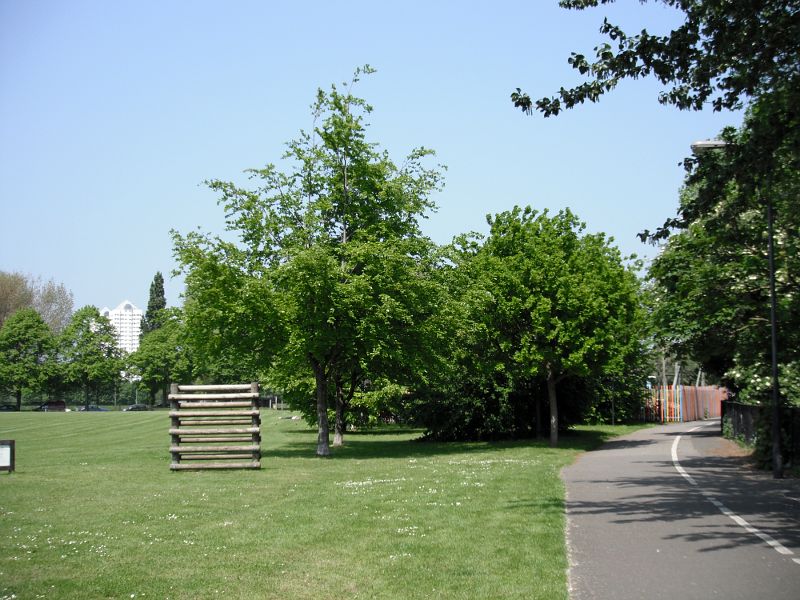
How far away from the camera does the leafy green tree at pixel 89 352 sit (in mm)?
93125

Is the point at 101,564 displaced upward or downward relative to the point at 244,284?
downward

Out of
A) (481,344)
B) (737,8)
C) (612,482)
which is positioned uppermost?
(737,8)

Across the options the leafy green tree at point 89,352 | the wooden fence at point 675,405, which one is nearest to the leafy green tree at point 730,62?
the wooden fence at point 675,405

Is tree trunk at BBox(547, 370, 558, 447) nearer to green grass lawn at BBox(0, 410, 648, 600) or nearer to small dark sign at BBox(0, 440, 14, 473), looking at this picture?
green grass lawn at BBox(0, 410, 648, 600)

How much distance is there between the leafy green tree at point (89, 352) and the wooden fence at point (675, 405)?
6373 centimetres

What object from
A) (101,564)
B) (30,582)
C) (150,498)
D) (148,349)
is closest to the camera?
(30,582)

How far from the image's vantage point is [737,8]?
11477mm

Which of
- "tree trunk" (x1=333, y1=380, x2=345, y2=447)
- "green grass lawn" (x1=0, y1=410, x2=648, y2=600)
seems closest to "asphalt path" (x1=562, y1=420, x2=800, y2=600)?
"green grass lawn" (x1=0, y1=410, x2=648, y2=600)

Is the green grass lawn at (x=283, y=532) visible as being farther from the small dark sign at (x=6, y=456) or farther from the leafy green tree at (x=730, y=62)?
the leafy green tree at (x=730, y=62)

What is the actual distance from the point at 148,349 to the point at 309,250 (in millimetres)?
80825

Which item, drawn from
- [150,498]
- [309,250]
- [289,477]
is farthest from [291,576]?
[309,250]

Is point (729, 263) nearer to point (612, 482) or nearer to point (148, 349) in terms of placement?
point (612, 482)

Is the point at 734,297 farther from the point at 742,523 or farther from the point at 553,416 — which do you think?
the point at 742,523

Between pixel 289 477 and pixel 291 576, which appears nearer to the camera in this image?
pixel 291 576
